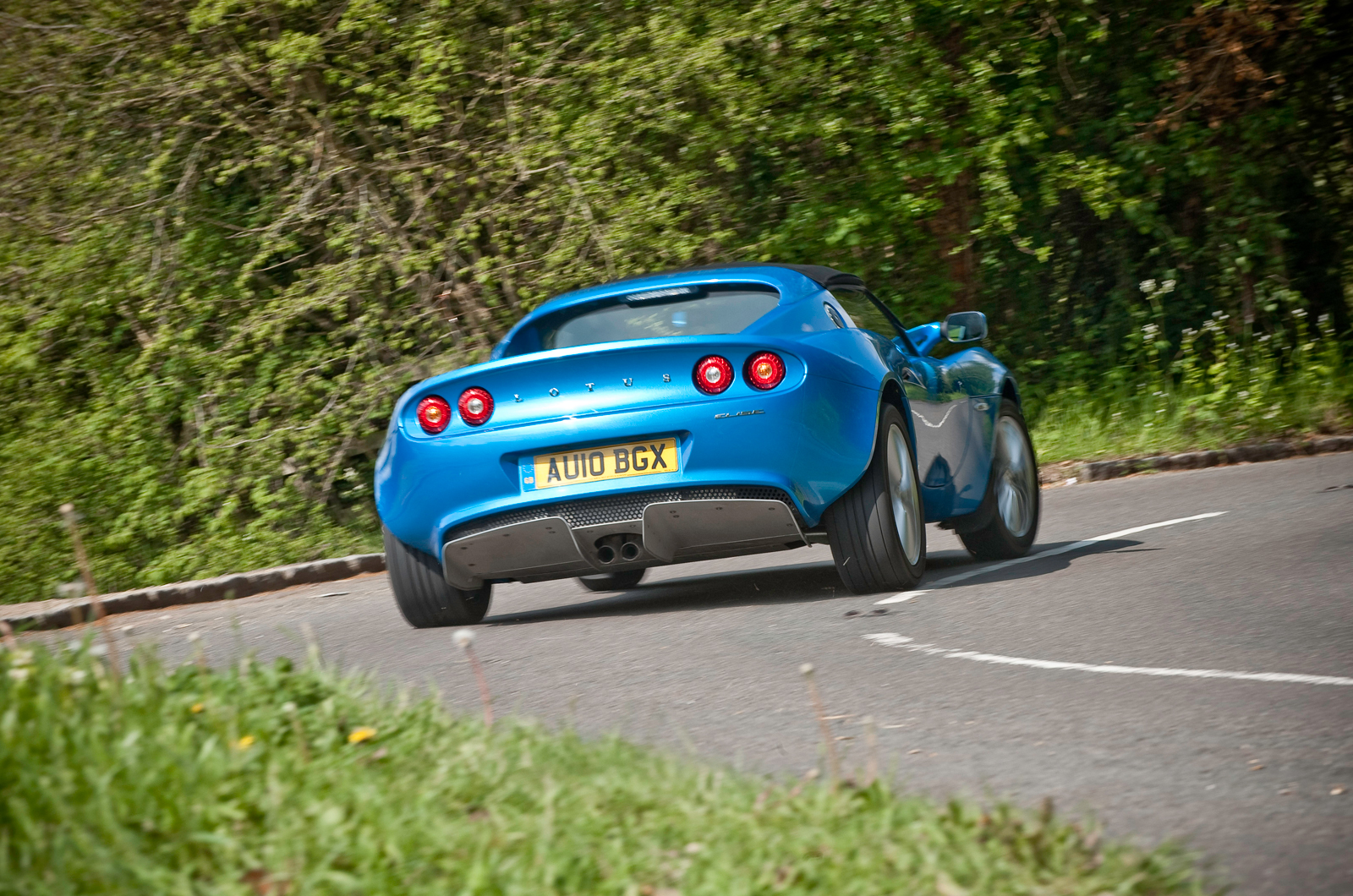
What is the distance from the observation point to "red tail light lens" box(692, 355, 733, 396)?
19.7 ft

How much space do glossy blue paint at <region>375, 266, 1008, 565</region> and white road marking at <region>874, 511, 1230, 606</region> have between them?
65cm

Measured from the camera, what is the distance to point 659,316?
661cm

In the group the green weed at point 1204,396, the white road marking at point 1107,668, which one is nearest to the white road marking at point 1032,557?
the white road marking at point 1107,668

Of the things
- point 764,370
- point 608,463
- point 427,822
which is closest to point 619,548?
point 608,463

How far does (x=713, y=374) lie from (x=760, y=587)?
68.9 inches

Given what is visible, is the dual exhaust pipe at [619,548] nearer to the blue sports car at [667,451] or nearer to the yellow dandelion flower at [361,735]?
the blue sports car at [667,451]

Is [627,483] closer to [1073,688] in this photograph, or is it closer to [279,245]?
[1073,688]

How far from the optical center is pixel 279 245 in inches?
542

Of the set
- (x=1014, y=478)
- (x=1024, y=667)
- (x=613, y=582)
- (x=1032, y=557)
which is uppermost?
(x=1014, y=478)

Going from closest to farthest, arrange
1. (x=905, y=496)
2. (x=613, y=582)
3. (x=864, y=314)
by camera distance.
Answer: (x=905, y=496)
(x=864, y=314)
(x=613, y=582)

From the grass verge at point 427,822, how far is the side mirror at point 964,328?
449 cm

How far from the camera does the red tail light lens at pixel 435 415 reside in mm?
6281

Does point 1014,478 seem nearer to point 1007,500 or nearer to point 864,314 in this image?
point 1007,500

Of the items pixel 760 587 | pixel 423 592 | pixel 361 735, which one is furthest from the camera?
pixel 760 587
